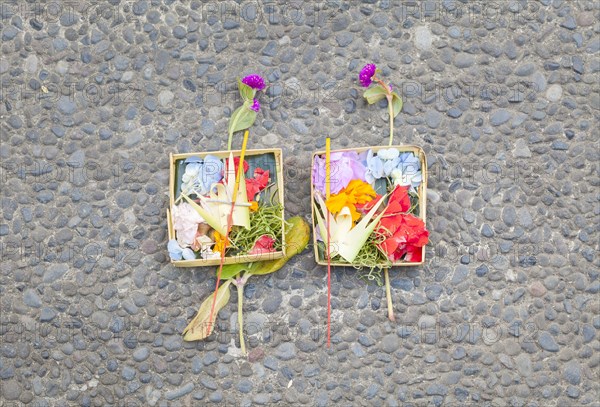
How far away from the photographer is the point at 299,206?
2322 mm

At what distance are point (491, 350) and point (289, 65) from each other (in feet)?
3.45

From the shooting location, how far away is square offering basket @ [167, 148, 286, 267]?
87.0 inches

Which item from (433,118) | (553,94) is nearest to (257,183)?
(433,118)

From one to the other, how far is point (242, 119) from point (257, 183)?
0.72 feet

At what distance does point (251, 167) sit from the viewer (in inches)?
90.4

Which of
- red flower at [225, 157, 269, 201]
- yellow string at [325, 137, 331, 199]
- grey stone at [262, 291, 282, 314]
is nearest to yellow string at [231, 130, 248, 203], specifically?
red flower at [225, 157, 269, 201]

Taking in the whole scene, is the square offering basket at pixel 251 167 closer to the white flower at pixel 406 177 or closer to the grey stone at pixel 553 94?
the white flower at pixel 406 177

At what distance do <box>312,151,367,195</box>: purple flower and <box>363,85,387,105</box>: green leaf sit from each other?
189 millimetres

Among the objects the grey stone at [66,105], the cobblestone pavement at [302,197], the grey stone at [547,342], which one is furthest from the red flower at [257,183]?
the grey stone at [547,342]

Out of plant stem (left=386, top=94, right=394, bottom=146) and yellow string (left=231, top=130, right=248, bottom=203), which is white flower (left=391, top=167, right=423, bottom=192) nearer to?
plant stem (left=386, top=94, right=394, bottom=146)

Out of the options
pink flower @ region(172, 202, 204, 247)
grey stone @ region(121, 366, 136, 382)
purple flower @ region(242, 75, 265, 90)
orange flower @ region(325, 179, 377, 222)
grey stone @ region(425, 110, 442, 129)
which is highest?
purple flower @ region(242, 75, 265, 90)

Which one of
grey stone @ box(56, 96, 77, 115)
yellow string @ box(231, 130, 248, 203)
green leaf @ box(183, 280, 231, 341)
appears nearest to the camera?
yellow string @ box(231, 130, 248, 203)

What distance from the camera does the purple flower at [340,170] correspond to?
7.32 feet

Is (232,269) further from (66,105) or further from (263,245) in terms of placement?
(66,105)
